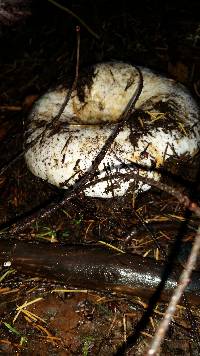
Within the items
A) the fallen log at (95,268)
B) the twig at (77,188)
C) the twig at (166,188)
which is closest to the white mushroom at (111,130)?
the twig at (77,188)

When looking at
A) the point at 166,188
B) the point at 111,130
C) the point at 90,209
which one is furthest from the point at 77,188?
the point at 166,188

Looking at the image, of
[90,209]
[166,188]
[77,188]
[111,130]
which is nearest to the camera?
[166,188]

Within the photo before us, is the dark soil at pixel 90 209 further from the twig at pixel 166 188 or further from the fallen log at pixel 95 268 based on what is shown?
the twig at pixel 166 188

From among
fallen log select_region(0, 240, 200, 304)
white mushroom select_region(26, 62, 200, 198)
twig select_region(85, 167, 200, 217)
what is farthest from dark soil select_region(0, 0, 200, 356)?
twig select_region(85, 167, 200, 217)

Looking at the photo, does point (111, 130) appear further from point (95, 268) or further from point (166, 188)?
point (166, 188)

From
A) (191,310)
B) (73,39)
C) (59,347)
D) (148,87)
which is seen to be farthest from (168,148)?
(73,39)

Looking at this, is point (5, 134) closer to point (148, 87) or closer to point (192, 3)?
point (148, 87)

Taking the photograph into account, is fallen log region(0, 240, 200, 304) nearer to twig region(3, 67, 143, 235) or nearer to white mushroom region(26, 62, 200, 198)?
twig region(3, 67, 143, 235)
